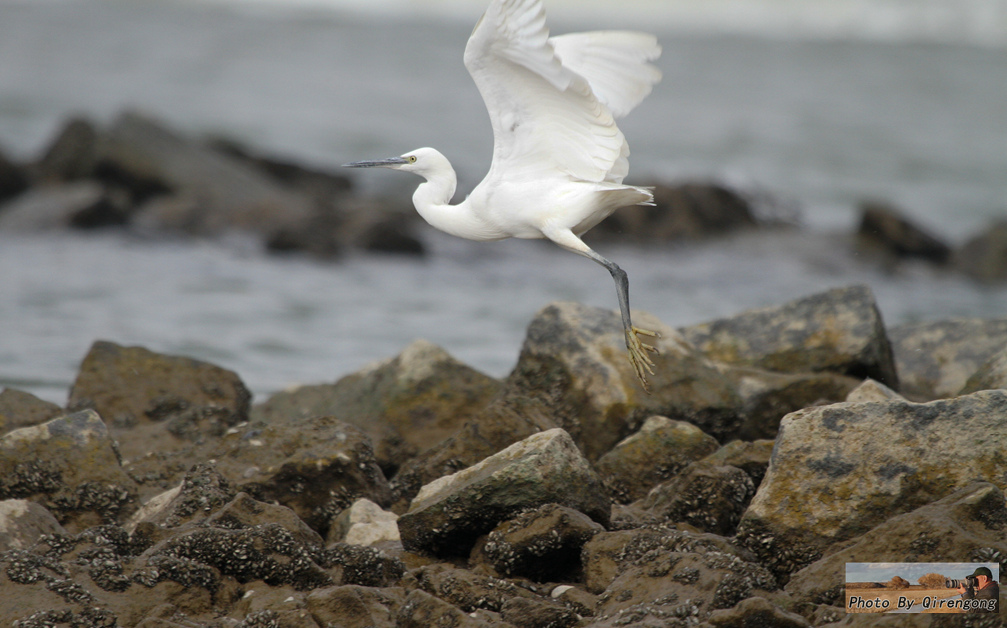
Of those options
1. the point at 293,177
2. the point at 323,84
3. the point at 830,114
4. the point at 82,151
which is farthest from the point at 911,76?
the point at 82,151

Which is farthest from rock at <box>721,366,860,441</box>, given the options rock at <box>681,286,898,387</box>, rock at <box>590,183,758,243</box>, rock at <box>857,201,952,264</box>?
rock at <box>857,201,952,264</box>

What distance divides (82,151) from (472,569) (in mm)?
13813

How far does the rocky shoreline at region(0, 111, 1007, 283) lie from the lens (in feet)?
44.3

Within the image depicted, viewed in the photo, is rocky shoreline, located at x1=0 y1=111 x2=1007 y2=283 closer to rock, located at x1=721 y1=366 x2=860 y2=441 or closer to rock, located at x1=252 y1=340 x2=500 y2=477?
rock, located at x1=252 y1=340 x2=500 y2=477

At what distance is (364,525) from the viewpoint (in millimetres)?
4293

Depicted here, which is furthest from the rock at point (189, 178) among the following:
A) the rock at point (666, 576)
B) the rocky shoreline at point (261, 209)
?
the rock at point (666, 576)

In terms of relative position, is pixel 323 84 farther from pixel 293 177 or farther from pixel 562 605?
pixel 562 605

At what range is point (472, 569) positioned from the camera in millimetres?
3867

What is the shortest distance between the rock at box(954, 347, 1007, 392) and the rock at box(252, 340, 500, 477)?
2625 millimetres

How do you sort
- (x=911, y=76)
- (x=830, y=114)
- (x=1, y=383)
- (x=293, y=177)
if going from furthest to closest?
1. (x=911, y=76)
2. (x=830, y=114)
3. (x=293, y=177)
4. (x=1, y=383)

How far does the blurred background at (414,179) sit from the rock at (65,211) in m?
0.10

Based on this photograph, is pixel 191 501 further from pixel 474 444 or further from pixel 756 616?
pixel 756 616

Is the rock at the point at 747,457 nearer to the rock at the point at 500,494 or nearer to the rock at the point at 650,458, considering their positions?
the rock at the point at 650,458

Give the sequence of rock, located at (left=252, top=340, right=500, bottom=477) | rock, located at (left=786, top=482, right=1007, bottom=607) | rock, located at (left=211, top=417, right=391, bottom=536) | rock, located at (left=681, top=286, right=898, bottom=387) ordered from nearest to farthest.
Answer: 1. rock, located at (left=786, top=482, right=1007, bottom=607)
2. rock, located at (left=211, top=417, right=391, bottom=536)
3. rock, located at (left=252, top=340, right=500, bottom=477)
4. rock, located at (left=681, top=286, right=898, bottom=387)
